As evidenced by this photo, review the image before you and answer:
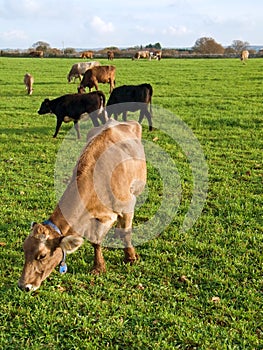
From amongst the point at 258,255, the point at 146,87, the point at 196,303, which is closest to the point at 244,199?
the point at 258,255

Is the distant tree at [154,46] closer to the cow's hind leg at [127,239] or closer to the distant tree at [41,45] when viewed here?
the distant tree at [41,45]

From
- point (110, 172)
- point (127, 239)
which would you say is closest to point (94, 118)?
point (127, 239)

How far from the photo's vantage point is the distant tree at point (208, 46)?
85.2 m

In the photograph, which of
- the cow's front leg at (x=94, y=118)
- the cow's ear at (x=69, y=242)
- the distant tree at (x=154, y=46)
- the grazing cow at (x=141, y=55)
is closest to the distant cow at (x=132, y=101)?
the cow's front leg at (x=94, y=118)

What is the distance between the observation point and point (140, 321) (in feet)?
13.9

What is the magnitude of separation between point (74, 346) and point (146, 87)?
10.2m

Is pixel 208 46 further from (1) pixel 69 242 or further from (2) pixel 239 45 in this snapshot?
(1) pixel 69 242

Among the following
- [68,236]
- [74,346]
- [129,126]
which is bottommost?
[74,346]

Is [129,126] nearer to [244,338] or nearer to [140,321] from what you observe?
[140,321]

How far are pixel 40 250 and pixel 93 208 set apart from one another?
2.66 feet

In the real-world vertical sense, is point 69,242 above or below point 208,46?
below

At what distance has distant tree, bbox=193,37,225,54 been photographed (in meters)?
85.2

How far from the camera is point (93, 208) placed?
448 centimetres

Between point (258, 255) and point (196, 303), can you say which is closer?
point (196, 303)
